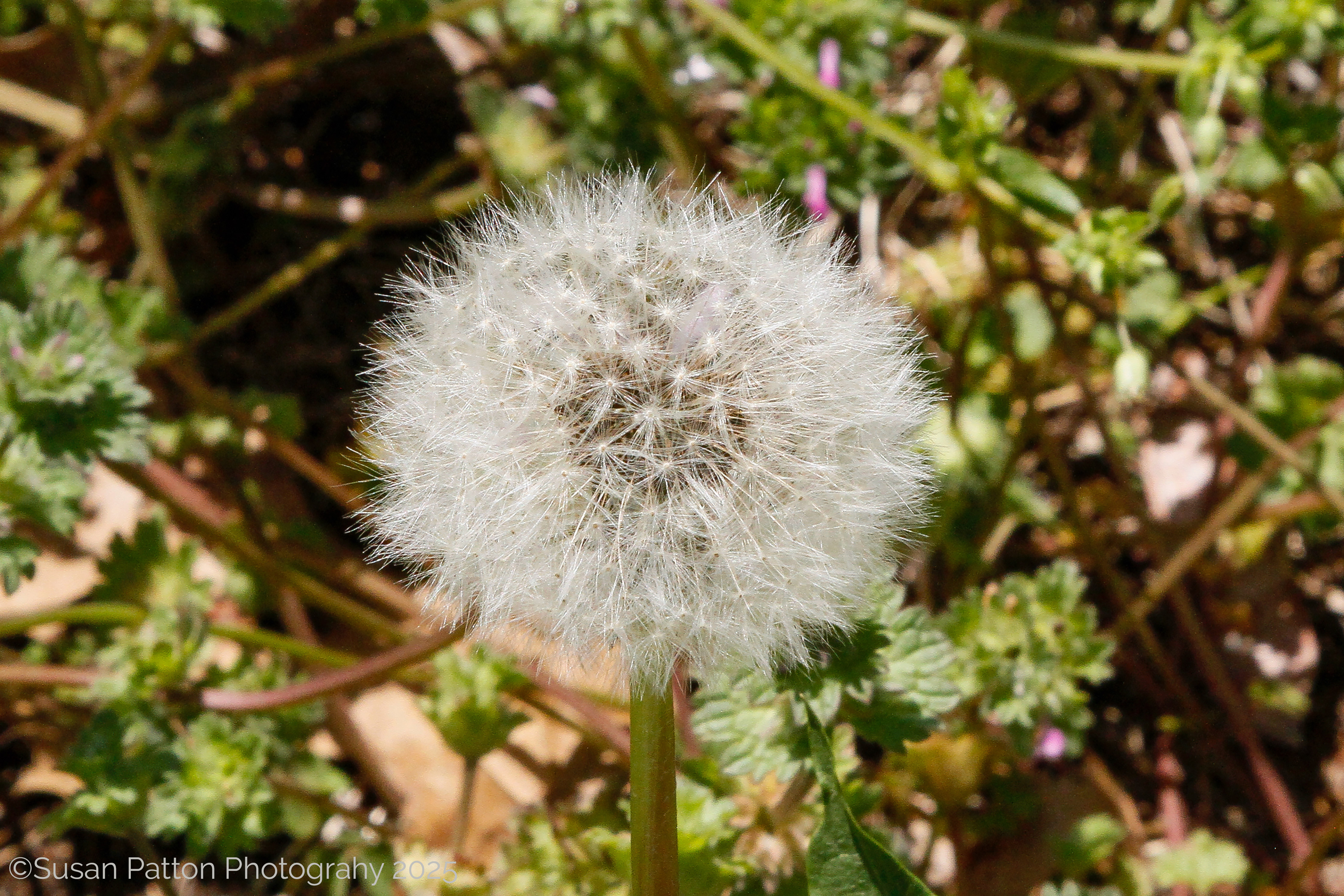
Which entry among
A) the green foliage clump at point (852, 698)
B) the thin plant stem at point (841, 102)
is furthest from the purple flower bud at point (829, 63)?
the green foliage clump at point (852, 698)

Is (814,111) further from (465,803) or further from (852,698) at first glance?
(465,803)

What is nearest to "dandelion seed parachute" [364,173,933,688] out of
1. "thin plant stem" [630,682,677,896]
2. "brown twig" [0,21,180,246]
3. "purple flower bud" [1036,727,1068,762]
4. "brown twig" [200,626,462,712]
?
"thin plant stem" [630,682,677,896]

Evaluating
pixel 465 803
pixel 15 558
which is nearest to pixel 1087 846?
pixel 465 803

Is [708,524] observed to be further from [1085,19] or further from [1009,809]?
[1085,19]

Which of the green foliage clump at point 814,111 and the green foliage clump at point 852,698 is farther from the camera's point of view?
the green foliage clump at point 814,111

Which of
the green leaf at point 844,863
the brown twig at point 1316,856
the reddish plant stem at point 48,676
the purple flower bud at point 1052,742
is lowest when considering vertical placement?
the brown twig at point 1316,856

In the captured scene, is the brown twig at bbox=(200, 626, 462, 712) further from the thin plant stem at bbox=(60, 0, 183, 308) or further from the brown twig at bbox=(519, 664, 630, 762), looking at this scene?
the thin plant stem at bbox=(60, 0, 183, 308)

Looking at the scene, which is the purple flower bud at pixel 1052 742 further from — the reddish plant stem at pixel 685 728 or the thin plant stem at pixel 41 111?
the thin plant stem at pixel 41 111
